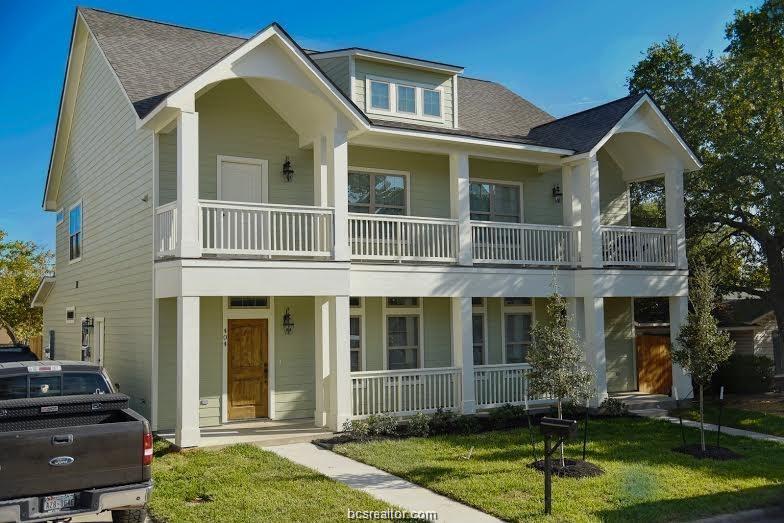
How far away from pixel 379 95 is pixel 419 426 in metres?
8.05

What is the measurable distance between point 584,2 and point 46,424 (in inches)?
650

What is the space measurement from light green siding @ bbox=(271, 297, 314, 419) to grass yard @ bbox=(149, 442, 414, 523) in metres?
3.51

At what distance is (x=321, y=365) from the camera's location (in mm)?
14133

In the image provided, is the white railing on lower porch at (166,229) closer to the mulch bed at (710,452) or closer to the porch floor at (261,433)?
the porch floor at (261,433)

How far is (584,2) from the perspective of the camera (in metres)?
18.2

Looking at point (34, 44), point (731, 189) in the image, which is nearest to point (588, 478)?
point (731, 189)

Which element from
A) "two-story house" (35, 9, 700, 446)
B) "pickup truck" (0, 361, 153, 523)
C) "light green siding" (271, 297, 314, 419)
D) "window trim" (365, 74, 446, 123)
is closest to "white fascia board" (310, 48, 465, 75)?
"two-story house" (35, 9, 700, 446)

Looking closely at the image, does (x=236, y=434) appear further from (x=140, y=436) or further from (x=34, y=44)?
(x=34, y=44)

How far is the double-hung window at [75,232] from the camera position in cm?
1953

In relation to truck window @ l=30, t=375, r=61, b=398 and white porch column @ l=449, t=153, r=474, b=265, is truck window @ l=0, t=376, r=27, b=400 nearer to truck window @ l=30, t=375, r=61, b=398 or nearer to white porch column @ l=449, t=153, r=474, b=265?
truck window @ l=30, t=375, r=61, b=398

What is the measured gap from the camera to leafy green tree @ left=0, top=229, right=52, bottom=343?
33062mm

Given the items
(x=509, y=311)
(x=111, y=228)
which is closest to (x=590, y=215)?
(x=509, y=311)

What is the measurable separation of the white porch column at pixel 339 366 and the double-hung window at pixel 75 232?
9.67 meters

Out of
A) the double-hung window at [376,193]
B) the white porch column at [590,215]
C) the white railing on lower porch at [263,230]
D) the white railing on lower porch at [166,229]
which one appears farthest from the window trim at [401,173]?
the white railing on lower porch at [166,229]
